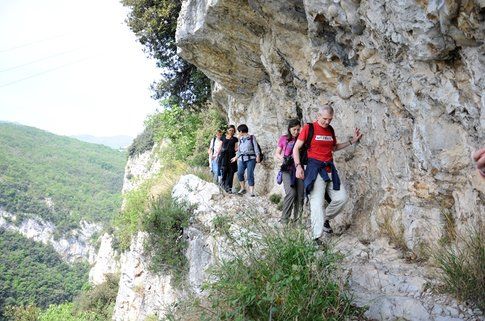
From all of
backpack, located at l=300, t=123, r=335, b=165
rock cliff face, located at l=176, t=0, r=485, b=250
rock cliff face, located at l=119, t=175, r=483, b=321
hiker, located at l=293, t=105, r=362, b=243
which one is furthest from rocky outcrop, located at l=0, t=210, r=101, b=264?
hiker, located at l=293, t=105, r=362, b=243

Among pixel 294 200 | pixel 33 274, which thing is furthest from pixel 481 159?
pixel 33 274

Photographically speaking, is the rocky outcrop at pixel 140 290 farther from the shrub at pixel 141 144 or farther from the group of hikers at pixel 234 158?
the shrub at pixel 141 144

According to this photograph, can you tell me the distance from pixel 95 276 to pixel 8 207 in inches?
1806

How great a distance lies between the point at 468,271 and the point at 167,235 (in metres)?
6.14

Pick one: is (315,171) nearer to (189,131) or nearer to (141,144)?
(189,131)

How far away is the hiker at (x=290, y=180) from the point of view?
6023 millimetres

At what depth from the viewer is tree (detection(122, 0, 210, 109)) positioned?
493 inches

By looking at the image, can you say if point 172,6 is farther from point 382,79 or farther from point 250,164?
point 382,79

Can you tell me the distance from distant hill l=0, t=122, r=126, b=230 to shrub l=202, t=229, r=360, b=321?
63.9m

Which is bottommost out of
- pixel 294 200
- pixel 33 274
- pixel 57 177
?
pixel 33 274

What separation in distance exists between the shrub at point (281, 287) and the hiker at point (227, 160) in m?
5.51

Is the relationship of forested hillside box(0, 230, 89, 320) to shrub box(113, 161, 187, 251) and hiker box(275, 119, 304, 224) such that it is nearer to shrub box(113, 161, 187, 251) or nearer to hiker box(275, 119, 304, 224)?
shrub box(113, 161, 187, 251)

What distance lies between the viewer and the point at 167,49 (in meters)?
13.7

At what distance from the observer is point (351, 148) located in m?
6.07
